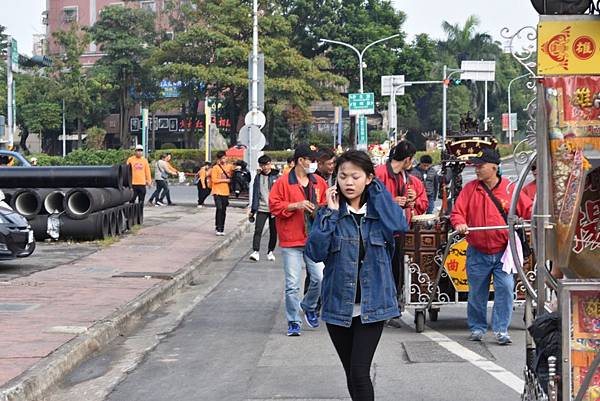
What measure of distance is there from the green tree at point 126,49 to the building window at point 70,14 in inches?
518

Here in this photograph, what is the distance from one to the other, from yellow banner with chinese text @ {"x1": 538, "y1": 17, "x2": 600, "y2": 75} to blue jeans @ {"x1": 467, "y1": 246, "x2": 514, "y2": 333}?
458cm

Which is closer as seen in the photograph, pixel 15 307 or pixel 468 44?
pixel 15 307

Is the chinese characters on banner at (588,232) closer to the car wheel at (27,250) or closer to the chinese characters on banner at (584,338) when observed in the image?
the chinese characters on banner at (584,338)

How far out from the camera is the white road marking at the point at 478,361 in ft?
25.6

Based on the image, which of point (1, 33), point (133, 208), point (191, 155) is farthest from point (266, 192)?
point (1, 33)

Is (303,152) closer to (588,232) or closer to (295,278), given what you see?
(295,278)

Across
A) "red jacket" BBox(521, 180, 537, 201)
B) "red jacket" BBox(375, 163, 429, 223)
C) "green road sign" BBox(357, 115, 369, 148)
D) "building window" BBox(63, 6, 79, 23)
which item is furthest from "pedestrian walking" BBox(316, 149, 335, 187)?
"building window" BBox(63, 6, 79, 23)

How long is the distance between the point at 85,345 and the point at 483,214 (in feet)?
12.6

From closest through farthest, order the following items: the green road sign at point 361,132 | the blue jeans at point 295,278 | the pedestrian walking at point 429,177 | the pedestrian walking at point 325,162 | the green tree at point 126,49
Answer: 1. the blue jeans at point 295,278
2. the pedestrian walking at point 325,162
3. the pedestrian walking at point 429,177
4. the green road sign at point 361,132
5. the green tree at point 126,49

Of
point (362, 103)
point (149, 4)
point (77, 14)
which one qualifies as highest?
point (149, 4)

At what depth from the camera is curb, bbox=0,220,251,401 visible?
24.6 ft

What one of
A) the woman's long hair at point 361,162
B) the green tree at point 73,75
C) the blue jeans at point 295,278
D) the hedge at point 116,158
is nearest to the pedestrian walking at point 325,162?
the blue jeans at point 295,278

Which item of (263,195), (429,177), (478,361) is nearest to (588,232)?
(478,361)

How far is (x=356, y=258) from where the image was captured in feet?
20.0
